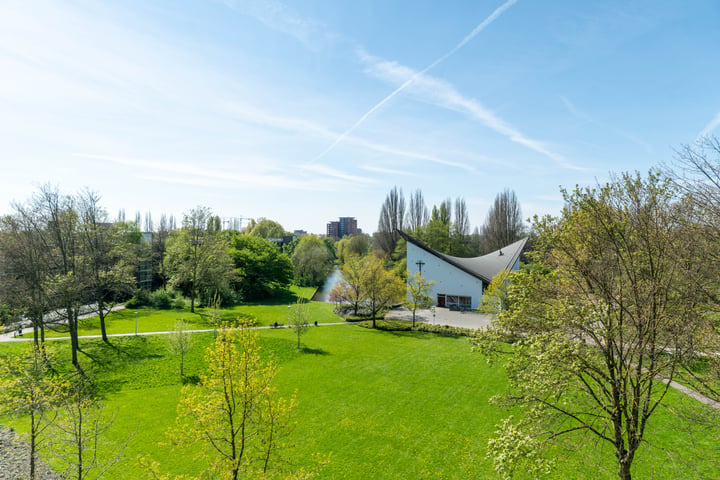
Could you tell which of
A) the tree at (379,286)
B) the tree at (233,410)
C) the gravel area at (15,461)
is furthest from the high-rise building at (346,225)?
the tree at (233,410)

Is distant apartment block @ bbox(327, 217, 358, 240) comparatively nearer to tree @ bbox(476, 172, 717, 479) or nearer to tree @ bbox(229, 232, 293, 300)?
tree @ bbox(229, 232, 293, 300)

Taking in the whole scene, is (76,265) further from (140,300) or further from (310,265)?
(310,265)

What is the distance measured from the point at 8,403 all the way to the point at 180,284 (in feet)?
105

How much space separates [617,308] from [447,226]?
1891 inches

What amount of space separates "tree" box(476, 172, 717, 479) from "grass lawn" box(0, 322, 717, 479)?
1132mm

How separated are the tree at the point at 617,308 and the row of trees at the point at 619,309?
0.02 meters

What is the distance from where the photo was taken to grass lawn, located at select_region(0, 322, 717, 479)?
9484 millimetres

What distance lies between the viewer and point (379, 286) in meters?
27.7

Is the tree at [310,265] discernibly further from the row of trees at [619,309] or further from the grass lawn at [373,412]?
the row of trees at [619,309]

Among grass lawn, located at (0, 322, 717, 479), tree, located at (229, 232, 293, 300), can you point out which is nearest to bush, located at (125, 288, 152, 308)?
tree, located at (229, 232, 293, 300)

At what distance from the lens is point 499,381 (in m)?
15.8

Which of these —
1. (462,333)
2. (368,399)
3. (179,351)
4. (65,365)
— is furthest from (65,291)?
(462,333)

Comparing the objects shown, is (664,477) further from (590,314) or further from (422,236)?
(422,236)

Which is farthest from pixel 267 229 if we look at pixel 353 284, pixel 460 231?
pixel 353 284
